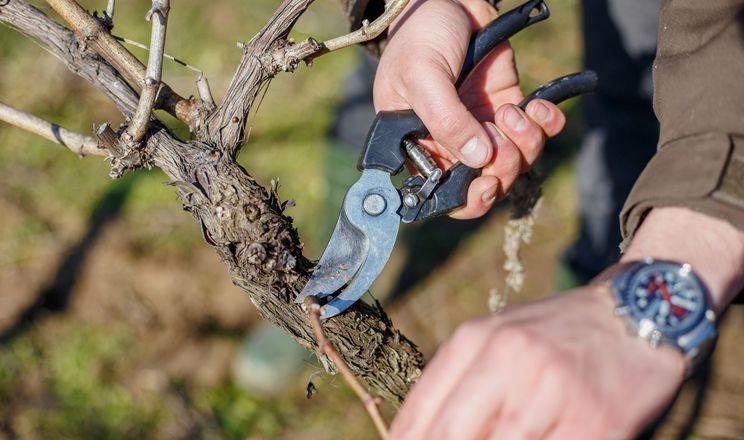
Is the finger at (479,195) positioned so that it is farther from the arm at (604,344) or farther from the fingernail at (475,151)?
the arm at (604,344)

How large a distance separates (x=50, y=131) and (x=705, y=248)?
1.34 metres

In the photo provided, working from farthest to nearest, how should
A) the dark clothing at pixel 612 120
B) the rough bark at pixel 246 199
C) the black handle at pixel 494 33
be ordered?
the dark clothing at pixel 612 120, the black handle at pixel 494 33, the rough bark at pixel 246 199

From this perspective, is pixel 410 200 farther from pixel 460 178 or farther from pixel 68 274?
pixel 68 274

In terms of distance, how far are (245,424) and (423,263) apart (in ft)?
3.66

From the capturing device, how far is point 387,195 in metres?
1.69

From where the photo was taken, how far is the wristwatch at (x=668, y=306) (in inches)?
45.2

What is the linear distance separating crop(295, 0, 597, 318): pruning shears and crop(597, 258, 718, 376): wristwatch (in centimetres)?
56

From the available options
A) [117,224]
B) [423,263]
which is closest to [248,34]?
[117,224]

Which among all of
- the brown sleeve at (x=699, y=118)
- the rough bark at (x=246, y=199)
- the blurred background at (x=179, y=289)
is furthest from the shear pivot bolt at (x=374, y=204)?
the blurred background at (x=179, y=289)

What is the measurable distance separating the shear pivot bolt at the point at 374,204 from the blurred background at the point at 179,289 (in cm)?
83

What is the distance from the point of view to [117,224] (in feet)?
12.0

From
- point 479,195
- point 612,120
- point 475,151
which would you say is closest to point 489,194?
point 479,195

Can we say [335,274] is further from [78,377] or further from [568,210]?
[568,210]

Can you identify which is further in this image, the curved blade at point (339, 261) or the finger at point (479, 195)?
the finger at point (479, 195)
